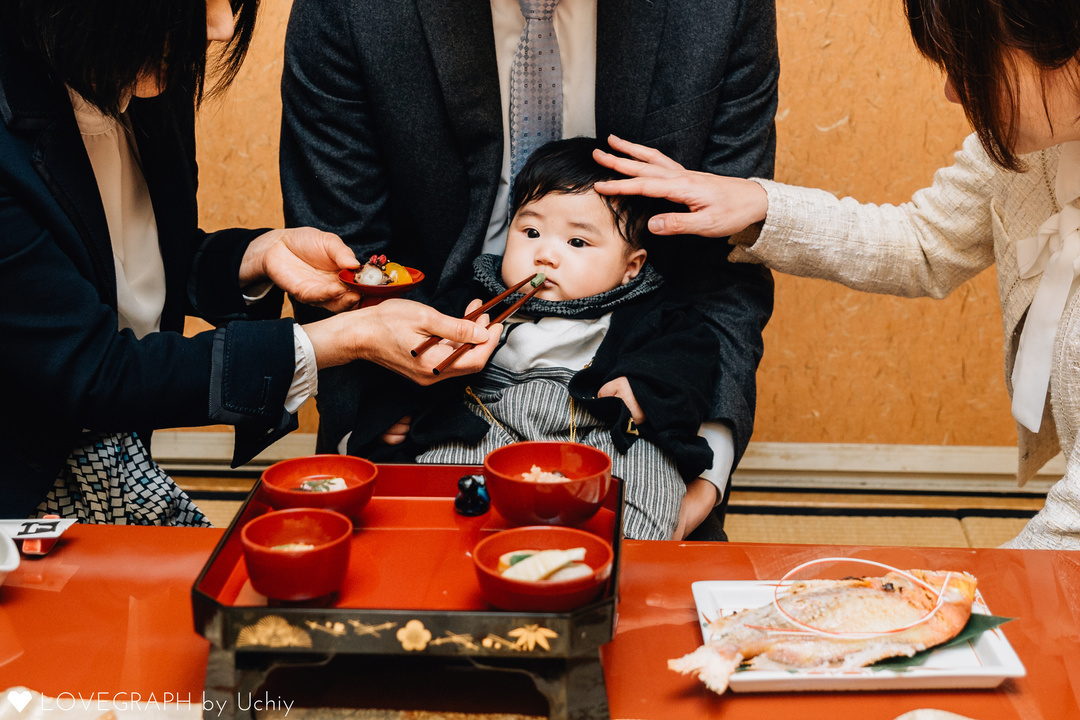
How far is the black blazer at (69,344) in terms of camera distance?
1138 mm

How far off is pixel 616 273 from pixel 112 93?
2.92 ft

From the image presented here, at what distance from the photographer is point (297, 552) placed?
74cm

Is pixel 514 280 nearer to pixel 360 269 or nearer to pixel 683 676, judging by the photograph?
pixel 360 269

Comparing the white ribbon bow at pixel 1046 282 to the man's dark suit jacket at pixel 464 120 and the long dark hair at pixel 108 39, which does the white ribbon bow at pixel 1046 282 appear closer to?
the man's dark suit jacket at pixel 464 120

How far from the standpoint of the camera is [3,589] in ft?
2.98

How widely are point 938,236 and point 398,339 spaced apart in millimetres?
977

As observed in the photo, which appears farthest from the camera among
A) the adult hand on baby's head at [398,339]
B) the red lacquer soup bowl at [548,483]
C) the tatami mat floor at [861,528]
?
the tatami mat floor at [861,528]

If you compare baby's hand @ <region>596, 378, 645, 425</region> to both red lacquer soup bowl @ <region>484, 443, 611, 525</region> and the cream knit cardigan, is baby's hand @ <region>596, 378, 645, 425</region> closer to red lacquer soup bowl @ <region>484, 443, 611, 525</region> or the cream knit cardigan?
the cream knit cardigan

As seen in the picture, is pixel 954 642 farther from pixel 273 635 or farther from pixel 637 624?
pixel 273 635

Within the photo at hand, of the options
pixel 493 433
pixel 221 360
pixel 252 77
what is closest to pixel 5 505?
Answer: pixel 221 360

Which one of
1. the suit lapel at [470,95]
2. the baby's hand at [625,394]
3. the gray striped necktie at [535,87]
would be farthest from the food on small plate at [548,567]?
the gray striped necktie at [535,87]

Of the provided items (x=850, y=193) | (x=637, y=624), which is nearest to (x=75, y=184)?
(x=637, y=624)

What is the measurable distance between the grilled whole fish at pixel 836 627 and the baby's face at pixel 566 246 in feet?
2.82

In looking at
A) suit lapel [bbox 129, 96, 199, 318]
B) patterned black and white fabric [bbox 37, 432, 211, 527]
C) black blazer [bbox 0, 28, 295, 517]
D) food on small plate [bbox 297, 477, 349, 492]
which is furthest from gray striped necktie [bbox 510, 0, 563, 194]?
food on small plate [bbox 297, 477, 349, 492]
